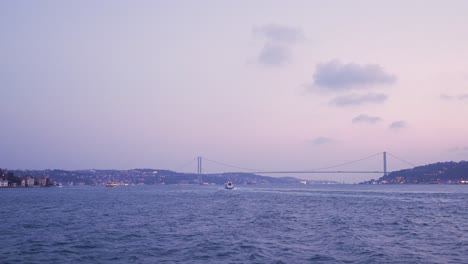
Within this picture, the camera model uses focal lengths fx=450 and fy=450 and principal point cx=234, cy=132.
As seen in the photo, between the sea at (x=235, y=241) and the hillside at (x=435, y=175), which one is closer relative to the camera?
the sea at (x=235, y=241)

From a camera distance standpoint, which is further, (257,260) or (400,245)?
(400,245)

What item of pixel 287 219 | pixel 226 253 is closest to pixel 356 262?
pixel 226 253

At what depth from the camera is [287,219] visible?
2758 cm

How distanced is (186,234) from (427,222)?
14358 mm

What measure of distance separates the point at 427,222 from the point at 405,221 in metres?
1.20

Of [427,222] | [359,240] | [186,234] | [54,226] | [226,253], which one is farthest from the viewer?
[427,222]

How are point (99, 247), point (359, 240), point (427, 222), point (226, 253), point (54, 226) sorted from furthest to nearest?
point (427, 222), point (54, 226), point (359, 240), point (99, 247), point (226, 253)

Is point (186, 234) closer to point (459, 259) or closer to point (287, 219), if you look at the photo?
point (287, 219)

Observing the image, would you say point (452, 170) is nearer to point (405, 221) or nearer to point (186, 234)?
point (405, 221)

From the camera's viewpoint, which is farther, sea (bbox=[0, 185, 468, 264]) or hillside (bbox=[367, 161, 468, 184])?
hillside (bbox=[367, 161, 468, 184])

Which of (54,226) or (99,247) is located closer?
(99,247)

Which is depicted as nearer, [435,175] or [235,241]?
[235,241]

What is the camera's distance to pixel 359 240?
1858cm

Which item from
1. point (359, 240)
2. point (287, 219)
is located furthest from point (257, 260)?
point (287, 219)
